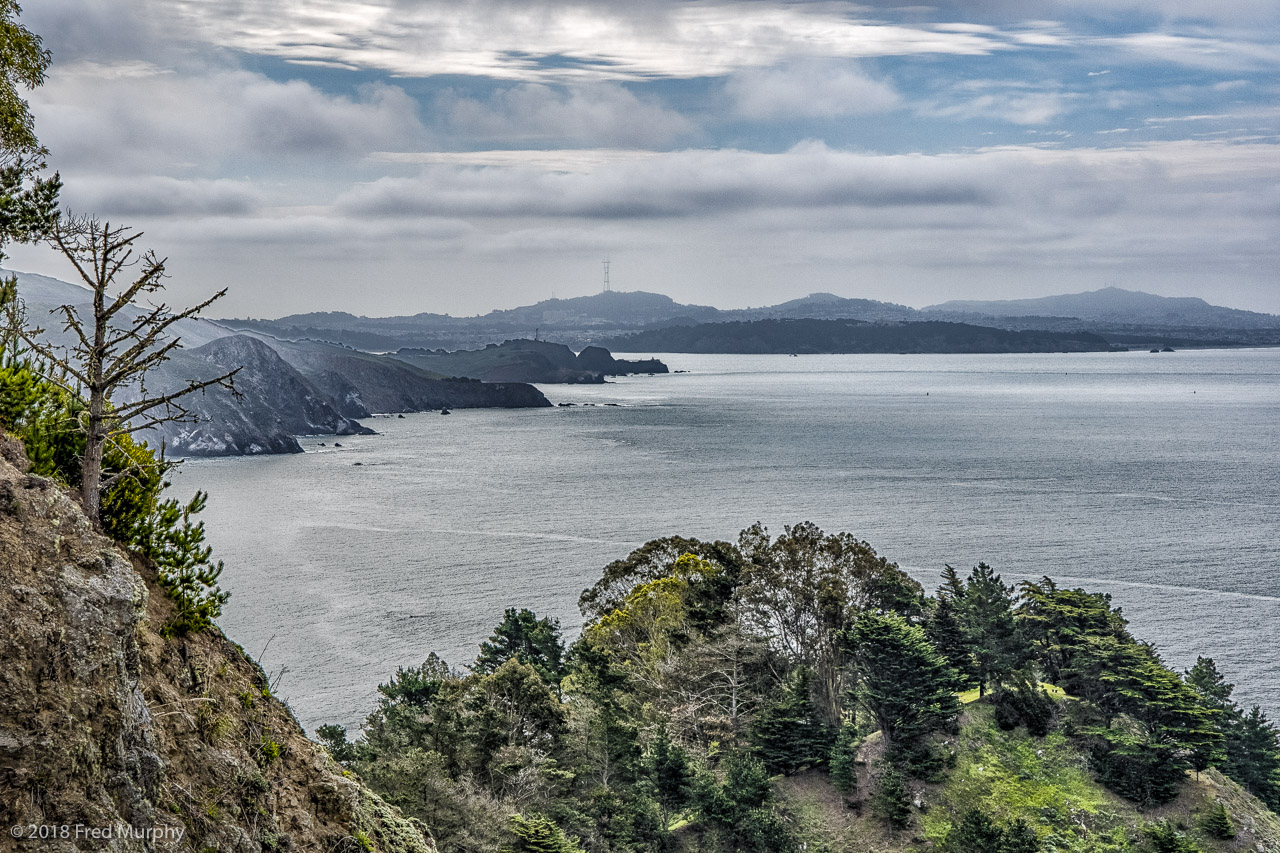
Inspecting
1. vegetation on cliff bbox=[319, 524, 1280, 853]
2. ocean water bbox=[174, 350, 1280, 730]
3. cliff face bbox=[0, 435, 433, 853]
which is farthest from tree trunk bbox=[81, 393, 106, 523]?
ocean water bbox=[174, 350, 1280, 730]

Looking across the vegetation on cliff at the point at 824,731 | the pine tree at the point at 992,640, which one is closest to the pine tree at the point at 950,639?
the vegetation on cliff at the point at 824,731

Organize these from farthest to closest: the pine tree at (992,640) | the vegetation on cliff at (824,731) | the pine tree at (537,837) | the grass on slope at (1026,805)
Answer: the pine tree at (992,640)
the grass on slope at (1026,805)
the vegetation on cliff at (824,731)
the pine tree at (537,837)

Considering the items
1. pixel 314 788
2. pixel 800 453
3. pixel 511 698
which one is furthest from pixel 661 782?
pixel 800 453

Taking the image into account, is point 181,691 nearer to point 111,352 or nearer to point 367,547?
point 111,352

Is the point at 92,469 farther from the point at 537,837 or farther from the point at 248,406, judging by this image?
the point at 248,406

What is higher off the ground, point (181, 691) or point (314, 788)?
point (181, 691)

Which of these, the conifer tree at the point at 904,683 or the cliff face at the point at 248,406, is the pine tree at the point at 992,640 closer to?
the conifer tree at the point at 904,683

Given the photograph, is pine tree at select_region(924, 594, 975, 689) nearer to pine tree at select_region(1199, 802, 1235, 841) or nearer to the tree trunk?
pine tree at select_region(1199, 802, 1235, 841)
